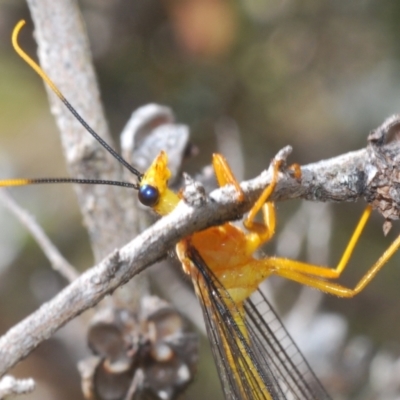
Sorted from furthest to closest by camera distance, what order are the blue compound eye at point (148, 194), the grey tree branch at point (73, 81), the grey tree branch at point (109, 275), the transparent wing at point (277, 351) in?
the transparent wing at point (277, 351) < the grey tree branch at point (73, 81) < the blue compound eye at point (148, 194) < the grey tree branch at point (109, 275)

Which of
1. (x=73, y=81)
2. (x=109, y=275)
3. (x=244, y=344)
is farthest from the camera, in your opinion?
(x=244, y=344)

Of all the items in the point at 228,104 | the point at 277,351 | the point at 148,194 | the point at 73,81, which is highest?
the point at 228,104

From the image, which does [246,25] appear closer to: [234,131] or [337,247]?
[234,131]

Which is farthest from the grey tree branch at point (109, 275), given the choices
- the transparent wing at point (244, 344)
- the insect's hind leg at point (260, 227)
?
the transparent wing at point (244, 344)

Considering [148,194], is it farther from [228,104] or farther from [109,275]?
[228,104]

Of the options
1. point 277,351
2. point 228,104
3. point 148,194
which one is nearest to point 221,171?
point 148,194

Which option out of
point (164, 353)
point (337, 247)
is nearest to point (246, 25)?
point (337, 247)

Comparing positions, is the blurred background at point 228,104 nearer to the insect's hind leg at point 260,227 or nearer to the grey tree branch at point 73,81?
the insect's hind leg at point 260,227
